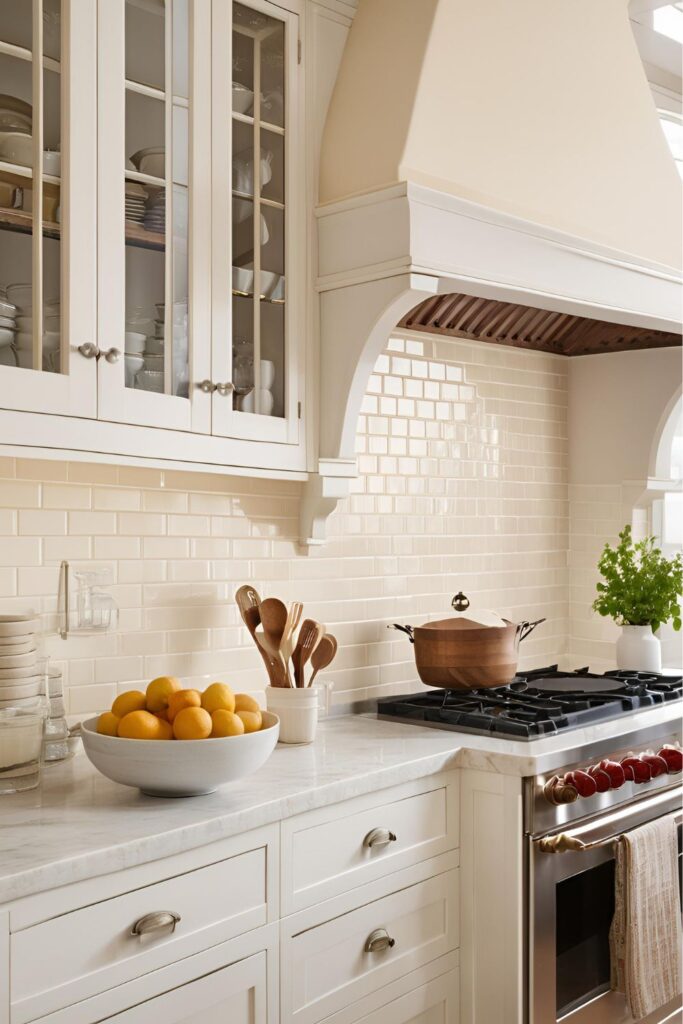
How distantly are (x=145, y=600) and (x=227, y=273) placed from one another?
30.8 inches

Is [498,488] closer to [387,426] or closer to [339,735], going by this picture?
[387,426]

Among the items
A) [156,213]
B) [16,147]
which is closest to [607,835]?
[156,213]

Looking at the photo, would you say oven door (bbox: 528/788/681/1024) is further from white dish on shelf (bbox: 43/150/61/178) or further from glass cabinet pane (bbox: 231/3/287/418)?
white dish on shelf (bbox: 43/150/61/178)

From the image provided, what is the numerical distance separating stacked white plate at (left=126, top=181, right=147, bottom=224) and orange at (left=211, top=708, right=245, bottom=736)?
1.02m

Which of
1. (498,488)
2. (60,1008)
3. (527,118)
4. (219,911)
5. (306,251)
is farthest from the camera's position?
(498,488)

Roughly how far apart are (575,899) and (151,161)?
6.41ft

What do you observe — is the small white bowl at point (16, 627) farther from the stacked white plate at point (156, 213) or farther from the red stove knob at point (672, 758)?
the red stove knob at point (672, 758)

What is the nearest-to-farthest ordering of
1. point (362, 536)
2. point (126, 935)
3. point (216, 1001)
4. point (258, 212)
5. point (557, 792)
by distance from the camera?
1. point (126, 935)
2. point (216, 1001)
3. point (557, 792)
4. point (258, 212)
5. point (362, 536)

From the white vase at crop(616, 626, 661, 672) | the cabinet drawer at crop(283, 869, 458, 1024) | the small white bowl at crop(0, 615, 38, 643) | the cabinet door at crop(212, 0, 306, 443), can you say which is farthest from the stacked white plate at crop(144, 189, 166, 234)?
the white vase at crop(616, 626, 661, 672)

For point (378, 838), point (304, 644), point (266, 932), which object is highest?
point (304, 644)

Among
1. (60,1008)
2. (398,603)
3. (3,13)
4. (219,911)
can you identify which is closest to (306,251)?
(3,13)

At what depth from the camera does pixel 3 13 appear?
1976 millimetres

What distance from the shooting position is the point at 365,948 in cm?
222

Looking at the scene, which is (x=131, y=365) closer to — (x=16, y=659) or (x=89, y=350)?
(x=89, y=350)
